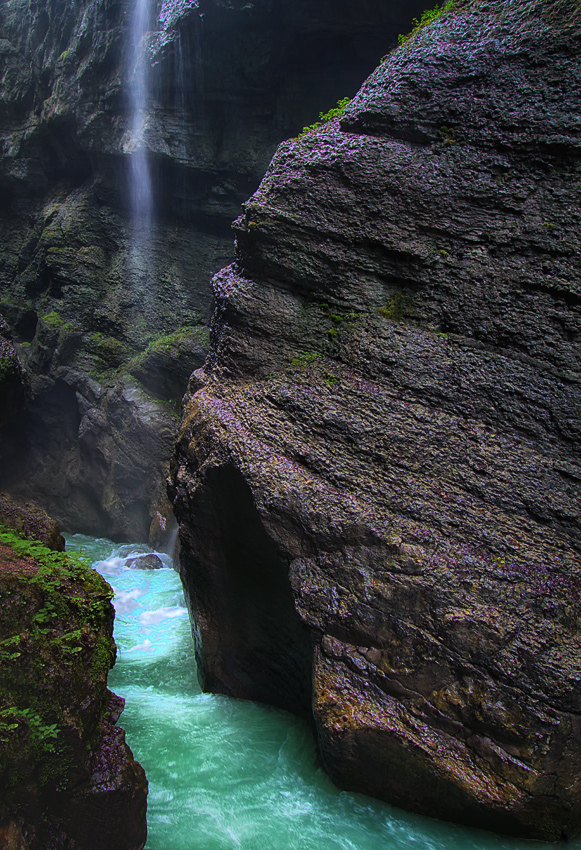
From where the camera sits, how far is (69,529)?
13438 millimetres

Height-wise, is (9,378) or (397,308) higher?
(397,308)

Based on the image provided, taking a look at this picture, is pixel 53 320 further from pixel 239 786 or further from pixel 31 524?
pixel 239 786

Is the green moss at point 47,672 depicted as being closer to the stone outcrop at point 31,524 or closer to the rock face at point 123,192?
the stone outcrop at point 31,524

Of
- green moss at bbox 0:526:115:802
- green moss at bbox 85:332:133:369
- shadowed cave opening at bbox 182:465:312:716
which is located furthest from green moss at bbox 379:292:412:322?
green moss at bbox 85:332:133:369

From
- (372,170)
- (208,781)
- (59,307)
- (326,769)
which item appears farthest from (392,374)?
(59,307)

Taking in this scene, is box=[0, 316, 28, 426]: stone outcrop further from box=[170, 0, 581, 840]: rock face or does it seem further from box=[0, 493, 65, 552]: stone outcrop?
box=[170, 0, 581, 840]: rock face

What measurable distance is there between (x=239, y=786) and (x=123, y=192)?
14.7m

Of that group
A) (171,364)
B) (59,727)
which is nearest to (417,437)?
(59,727)

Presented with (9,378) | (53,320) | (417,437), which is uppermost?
(53,320)

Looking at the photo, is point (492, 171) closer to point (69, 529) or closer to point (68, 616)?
point (68, 616)

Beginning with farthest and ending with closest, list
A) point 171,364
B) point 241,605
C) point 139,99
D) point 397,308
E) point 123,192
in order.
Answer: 1. point 123,192
2. point 139,99
3. point 171,364
4. point 241,605
5. point 397,308

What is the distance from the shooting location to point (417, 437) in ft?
15.8

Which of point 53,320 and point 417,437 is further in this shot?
point 53,320

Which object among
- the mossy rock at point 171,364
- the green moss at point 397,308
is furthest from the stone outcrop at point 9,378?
the green moss at point 397,308
